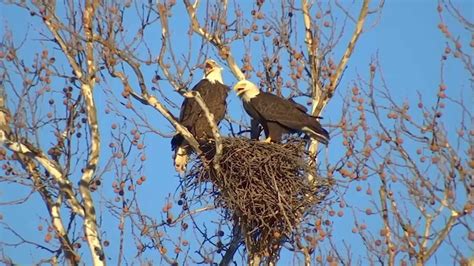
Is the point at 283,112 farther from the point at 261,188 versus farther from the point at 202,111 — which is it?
the point at 261,188

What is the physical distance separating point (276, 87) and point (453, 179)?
247 centimetres

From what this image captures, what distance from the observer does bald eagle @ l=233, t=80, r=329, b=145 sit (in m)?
10.6

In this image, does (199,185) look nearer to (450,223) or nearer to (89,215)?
(89,215)

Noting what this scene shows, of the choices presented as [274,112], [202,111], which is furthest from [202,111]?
[274,112]

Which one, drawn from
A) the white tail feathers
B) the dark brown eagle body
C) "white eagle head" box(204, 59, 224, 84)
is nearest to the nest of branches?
the white tail feathers

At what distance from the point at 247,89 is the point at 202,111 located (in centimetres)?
49

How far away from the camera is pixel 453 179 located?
8.79m

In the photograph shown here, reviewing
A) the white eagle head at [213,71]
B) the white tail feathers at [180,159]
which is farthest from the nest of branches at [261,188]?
the white eagle head at [213,71]

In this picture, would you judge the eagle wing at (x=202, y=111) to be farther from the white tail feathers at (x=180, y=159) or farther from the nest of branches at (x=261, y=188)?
the nest of branches at (x=261, y=188)

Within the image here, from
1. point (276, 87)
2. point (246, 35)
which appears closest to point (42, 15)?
point (246, 35)

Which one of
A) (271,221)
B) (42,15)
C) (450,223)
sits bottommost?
(450,223)

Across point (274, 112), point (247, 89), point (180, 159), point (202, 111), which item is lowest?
point (180, 159)

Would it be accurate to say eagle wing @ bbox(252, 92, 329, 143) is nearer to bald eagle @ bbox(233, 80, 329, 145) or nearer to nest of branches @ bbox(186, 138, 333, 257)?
bald eagle @ bbox(233, 80, 329, 145)

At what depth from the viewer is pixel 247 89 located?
1073 centimetres
